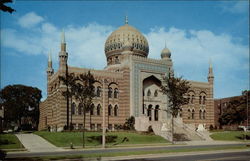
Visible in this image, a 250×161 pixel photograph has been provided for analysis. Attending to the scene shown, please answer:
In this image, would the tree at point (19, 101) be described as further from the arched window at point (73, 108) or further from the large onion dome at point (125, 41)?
the arched window at point (73, 108)

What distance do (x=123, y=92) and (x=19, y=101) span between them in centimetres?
3499

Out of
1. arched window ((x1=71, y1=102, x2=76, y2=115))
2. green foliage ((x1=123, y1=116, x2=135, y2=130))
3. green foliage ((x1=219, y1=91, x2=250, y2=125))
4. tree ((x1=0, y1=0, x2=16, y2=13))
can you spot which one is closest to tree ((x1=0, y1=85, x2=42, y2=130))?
arched window ((x1=71, y1=102, x2=76, y2=115))

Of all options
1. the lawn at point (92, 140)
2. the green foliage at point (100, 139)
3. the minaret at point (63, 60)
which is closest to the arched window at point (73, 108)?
the minaret at point (63, 60)

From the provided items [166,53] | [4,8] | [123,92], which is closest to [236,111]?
[166,53]

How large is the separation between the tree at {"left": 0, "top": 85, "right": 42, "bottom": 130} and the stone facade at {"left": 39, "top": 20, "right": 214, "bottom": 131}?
35.9ft

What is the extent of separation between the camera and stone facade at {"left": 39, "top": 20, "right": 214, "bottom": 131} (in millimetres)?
57250

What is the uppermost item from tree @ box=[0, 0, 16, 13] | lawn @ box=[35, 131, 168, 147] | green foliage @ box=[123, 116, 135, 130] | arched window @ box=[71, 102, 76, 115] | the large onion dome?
the large onion dome

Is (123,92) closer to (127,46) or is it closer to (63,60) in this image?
(127,46)

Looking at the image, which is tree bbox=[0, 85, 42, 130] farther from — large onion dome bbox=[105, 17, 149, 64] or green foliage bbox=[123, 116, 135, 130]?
green foliage bbox=[123, 116, 135, 130]

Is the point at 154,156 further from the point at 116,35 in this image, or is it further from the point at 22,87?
the point at 22,87

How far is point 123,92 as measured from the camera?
62.3 meters

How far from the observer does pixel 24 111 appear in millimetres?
83625

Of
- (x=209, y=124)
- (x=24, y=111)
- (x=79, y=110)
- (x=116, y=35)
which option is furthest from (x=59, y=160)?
(x=24, y=111)

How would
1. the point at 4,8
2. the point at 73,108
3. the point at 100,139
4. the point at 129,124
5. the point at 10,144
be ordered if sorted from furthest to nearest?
the point at 129,124 < the point at 73,108 < the point at 100,139 < the point at 10,144 < the point at 4,8
